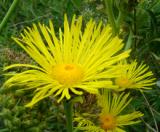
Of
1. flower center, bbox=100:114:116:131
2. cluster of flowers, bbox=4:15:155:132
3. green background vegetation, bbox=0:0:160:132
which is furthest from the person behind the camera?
flower center, bbox=100:114:116:131

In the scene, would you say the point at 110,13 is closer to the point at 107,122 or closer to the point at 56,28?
the point at 107,122

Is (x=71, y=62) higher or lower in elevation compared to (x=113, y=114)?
higher

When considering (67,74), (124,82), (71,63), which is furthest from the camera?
(124,82)

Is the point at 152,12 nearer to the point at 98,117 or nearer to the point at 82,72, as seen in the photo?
the point at 98,117

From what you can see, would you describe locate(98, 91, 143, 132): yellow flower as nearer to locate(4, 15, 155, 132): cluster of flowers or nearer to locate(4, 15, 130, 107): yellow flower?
locate(4, 15, 155, 132): cluster of flowers

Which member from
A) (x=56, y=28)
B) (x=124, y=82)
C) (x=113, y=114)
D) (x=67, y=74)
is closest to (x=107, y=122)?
(x=113, y=114)

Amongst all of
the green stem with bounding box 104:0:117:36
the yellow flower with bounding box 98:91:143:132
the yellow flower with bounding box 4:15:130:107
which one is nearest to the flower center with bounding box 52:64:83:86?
the yellow flower with bounding box 4:15:130:107

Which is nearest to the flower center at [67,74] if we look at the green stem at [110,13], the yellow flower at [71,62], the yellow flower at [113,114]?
the yellow flower at [71,62]
